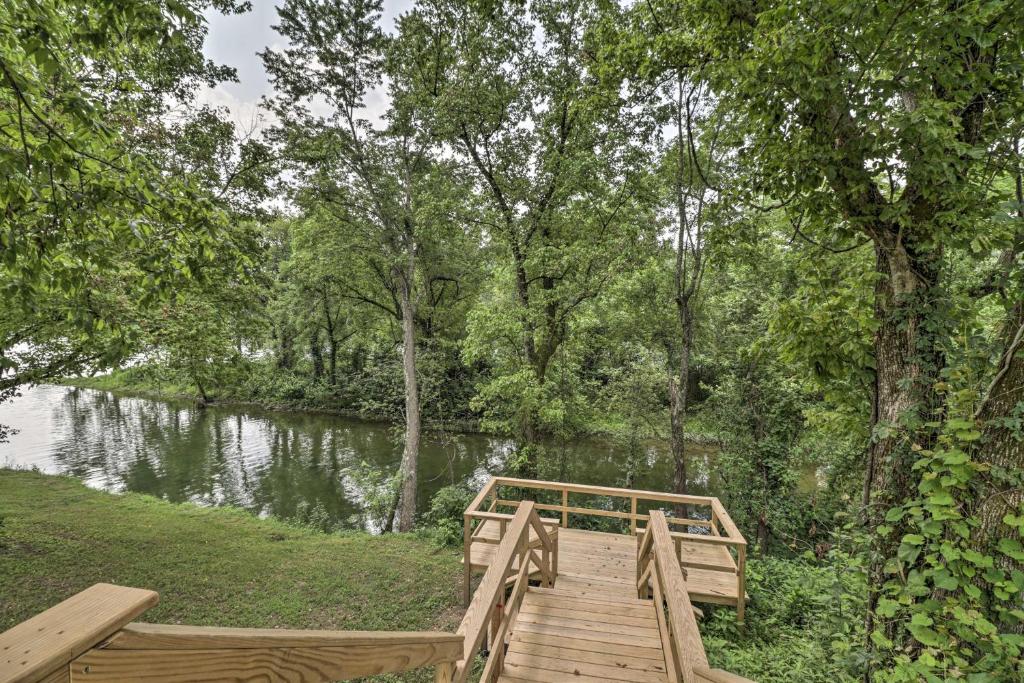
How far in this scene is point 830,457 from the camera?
816 cm

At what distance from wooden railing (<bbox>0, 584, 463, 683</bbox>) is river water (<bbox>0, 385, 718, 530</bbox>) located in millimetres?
9210

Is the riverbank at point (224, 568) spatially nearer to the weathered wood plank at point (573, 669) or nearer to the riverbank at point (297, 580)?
the riverbank at point (297, 580)

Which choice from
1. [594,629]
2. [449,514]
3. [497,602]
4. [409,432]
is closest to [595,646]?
[594,629]

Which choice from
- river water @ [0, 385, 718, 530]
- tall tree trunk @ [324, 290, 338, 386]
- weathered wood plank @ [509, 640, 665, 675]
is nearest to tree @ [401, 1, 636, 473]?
river water @ [0, 385, 718, 530]

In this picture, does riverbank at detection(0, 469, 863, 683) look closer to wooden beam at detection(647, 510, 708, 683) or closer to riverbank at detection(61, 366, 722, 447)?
wooden beam at detection(647, 510, 708, 683)

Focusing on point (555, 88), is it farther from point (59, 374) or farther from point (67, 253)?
point (59, 374)

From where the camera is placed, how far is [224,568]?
716 centimetres

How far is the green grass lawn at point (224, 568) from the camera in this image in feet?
19.4

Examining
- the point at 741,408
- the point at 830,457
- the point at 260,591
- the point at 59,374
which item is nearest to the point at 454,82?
the point at 59,374

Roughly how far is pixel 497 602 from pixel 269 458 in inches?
608

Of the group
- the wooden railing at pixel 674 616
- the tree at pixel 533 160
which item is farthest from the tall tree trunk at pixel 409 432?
A: the wooden railing at pixel 674 616

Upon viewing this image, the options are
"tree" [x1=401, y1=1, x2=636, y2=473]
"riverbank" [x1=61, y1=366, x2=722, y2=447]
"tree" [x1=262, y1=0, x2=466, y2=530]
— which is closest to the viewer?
"tree" [x1=401, y1=1, x2=636, y2=473]

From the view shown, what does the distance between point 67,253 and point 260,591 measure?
5415 mm

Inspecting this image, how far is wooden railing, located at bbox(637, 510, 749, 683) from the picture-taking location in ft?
6.66
